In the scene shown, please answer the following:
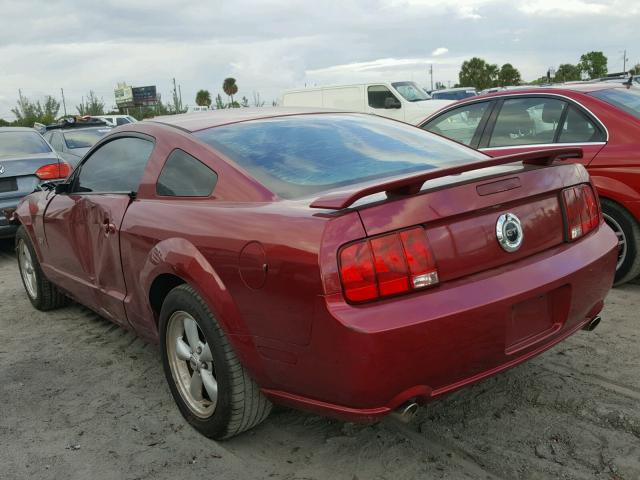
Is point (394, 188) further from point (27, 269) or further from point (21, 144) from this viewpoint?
point (21, 144)

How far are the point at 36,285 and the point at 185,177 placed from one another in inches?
105

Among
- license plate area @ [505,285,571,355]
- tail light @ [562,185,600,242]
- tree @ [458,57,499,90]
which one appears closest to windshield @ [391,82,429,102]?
tail light @ [562,185,600,242]

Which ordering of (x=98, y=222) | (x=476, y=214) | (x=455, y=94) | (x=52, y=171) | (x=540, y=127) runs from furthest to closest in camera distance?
(x=455, y=94) < (x=52, y=171) < (x=540, y=127) < (x=98, y=222) < (x=476, y=214)

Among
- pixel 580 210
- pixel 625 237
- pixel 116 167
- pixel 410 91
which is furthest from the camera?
pixel 410 91

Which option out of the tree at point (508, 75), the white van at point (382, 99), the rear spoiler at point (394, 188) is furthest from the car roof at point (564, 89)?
the tree at point (508, 75)

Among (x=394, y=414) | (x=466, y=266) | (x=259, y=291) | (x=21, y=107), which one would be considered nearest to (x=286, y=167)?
(x=259, y=291)

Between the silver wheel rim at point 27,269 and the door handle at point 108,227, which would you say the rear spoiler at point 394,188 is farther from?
the silver wheel rim at point 27,269

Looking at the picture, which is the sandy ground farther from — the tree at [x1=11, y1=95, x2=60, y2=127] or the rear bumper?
the tree at [x1=11, y1=95, x2=60, y2=127]

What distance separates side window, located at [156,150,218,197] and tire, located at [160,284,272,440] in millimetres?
463

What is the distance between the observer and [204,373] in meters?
2.91

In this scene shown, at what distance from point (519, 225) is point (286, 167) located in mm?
1047

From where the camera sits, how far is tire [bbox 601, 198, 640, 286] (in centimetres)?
452

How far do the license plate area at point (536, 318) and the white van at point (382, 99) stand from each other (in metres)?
12.8

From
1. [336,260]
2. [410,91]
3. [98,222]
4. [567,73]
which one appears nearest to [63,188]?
[98,222]
